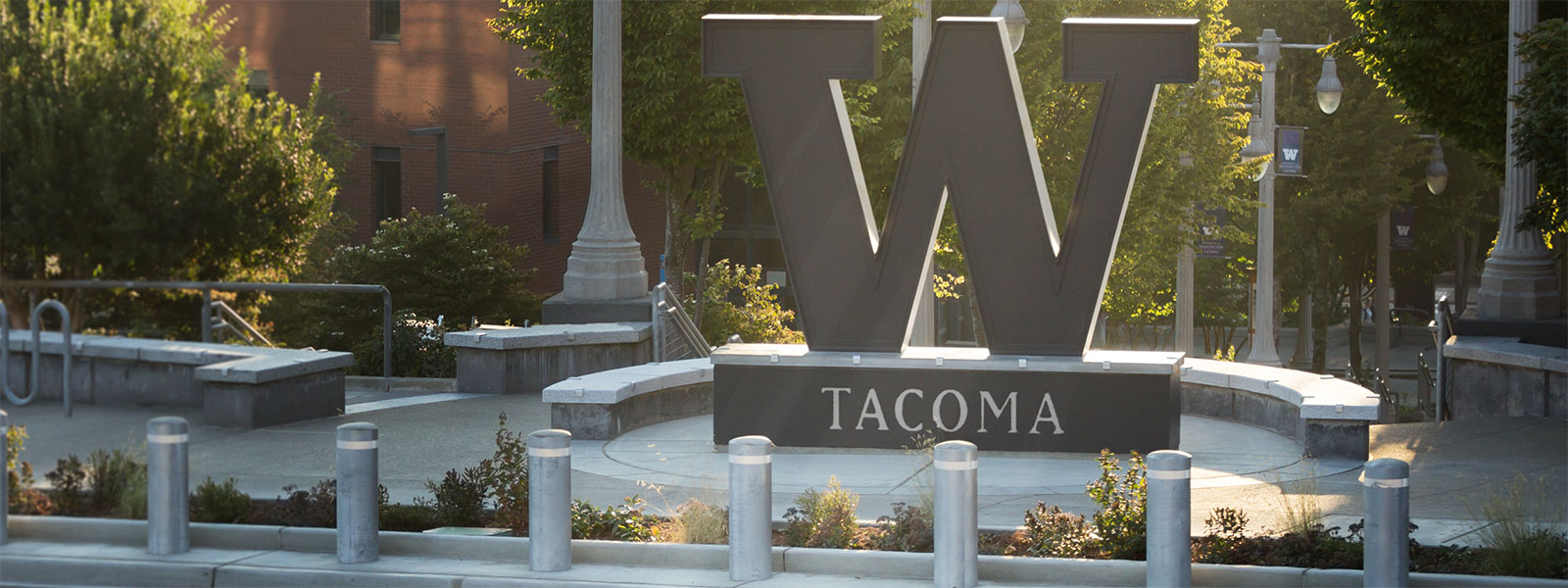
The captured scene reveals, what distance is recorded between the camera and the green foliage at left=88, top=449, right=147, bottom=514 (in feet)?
36.5

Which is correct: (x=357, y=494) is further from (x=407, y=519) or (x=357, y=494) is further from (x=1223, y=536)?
(x=1223, y=536)

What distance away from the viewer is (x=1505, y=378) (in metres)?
17.8

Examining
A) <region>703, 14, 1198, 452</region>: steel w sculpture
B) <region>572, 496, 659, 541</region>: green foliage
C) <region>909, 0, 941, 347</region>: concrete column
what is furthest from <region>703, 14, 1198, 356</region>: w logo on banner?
<region>909, 0, 941, 347</region>: concrete column

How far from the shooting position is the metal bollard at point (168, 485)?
10.5 meters

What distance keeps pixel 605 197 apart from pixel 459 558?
9.30m

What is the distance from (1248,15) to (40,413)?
31814mm

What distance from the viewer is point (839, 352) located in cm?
1463

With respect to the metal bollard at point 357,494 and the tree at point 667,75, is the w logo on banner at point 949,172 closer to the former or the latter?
the metal bollard at point 357,494

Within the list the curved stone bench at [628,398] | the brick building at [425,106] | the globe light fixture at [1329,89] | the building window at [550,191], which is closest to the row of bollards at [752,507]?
the brick building at [425,106]

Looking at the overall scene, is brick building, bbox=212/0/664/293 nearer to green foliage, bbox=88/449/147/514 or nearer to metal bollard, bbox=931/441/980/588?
green foliage, bbox=88/449/147/514

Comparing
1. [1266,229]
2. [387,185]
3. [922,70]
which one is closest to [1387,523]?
[922,70]

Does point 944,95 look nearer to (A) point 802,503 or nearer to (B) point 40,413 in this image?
(A) point 802,503

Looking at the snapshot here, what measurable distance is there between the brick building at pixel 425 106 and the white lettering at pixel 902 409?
18.5 feet

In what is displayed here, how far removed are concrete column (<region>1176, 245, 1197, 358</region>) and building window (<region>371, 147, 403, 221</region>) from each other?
1428cm
